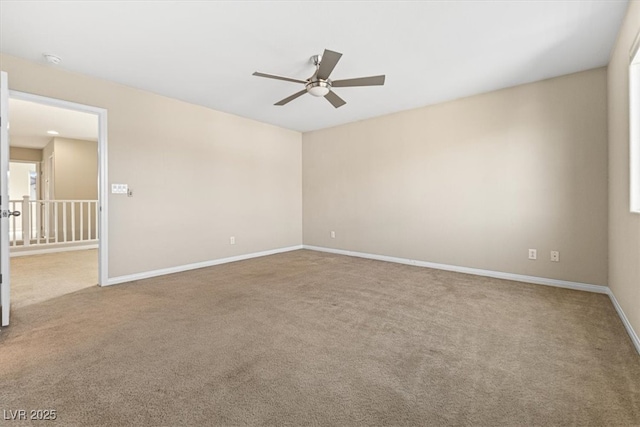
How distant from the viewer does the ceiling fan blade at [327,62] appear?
2.27 m

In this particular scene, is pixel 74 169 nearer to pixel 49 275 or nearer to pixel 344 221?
pixel 49 275

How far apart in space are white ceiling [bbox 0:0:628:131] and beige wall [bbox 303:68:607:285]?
458mm

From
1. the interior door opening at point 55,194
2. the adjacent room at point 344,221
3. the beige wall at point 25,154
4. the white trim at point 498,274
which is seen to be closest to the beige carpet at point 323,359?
the adjacent room at point 344,221

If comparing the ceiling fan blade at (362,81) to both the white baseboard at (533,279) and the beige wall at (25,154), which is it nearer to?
the white baseboard at (533,279)

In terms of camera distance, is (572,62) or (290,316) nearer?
(290,316)

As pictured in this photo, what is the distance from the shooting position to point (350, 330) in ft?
7.55

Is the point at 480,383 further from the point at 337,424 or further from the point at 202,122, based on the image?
the point at 202,122

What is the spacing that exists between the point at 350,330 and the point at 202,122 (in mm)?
3868

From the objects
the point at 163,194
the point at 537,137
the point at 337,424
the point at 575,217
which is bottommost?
the point at 337,424

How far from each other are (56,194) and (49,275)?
4419 millimetres

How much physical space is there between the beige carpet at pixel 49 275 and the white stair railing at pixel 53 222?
0.59m

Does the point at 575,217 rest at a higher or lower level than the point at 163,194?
lower

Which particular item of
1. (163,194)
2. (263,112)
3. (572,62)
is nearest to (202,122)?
(263,112)

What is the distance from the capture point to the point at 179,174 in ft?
14.1
